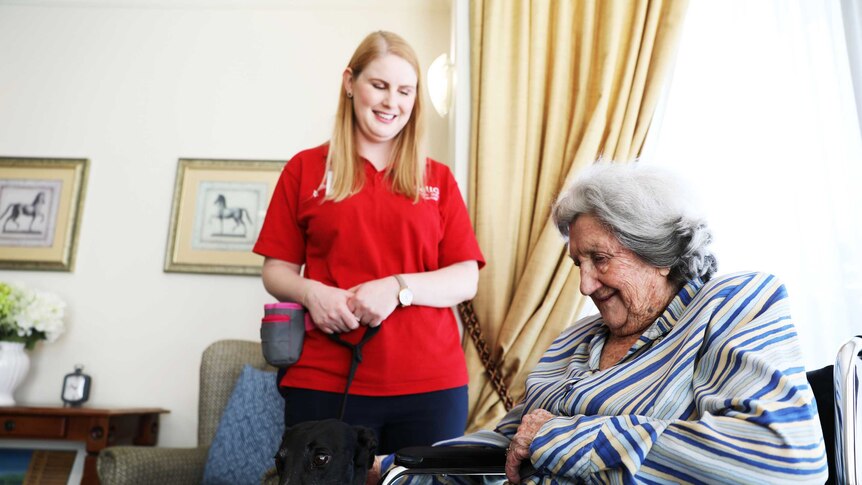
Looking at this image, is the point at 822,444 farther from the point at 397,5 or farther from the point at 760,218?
the point at 397,5

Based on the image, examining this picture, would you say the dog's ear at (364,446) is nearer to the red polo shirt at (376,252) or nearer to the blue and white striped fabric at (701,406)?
the red polo shirt at (376,252)

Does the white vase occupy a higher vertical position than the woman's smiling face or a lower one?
lower

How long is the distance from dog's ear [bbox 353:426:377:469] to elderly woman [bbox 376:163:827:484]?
0.19 metres

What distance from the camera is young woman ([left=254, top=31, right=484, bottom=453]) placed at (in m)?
1.58

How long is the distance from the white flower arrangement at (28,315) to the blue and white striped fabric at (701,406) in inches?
103

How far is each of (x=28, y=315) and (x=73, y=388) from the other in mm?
374

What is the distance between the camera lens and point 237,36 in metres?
3.50

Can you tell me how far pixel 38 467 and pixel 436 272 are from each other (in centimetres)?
244

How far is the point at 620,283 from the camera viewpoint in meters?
1.33

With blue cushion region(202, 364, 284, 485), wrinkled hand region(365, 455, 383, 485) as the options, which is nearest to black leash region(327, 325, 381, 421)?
wrinkled hand region(365, 455, 383, 485)

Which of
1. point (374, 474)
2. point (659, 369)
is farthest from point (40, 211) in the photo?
point (659, 369)

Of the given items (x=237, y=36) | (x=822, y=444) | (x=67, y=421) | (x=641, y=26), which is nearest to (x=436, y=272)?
(x=822, y=444)

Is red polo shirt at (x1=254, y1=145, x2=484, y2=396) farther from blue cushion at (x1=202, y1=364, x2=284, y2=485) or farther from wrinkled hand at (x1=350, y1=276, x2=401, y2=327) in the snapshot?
blue cushion at (x1=202, y1=364, x2=284, y2=485)

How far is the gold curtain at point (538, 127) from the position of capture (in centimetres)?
242
